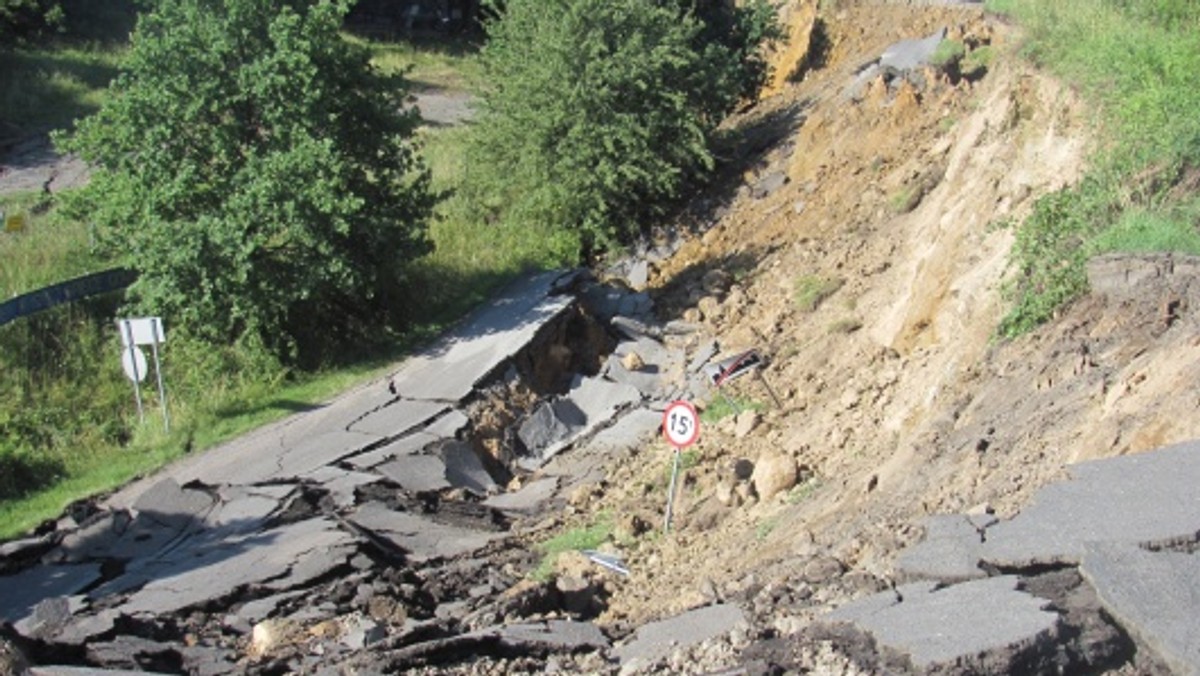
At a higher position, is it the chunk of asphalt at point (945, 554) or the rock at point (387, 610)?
the chunk of asphalt at point (945, 554)

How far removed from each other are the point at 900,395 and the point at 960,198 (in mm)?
3739

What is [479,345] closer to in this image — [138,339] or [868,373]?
[138,339]

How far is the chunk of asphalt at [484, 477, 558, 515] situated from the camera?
15.0 meters

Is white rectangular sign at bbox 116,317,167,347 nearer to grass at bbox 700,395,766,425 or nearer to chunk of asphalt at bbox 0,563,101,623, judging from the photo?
chunk of asphalt at bbox 0,563,101,623

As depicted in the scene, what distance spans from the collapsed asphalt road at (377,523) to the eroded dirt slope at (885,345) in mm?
1091

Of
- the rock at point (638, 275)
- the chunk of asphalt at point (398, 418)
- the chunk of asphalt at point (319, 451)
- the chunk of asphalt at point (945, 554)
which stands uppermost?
the chunk of asphalt at point (945, 554)

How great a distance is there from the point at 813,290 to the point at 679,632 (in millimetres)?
9794

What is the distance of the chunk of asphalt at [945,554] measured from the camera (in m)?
7.82

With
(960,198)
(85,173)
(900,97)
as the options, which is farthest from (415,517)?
(85,173)

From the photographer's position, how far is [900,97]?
20906mm

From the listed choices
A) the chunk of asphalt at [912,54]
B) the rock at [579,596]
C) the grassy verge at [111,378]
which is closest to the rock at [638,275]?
the grassy verge at [111,378]

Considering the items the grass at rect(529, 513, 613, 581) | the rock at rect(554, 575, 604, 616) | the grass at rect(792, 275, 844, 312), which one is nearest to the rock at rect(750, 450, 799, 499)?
the grass at rect(529, 513, 613, 581)

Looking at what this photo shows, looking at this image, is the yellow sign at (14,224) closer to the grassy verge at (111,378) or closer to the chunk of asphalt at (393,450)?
the grassy verge at (111,378)

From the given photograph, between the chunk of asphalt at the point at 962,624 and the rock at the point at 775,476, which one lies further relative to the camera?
the rock at the point at 775,476
